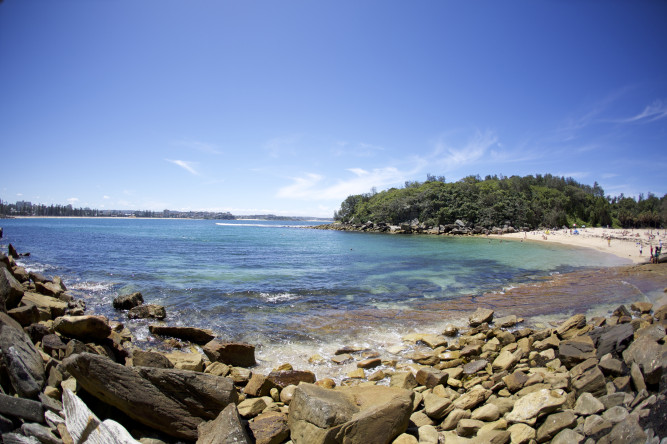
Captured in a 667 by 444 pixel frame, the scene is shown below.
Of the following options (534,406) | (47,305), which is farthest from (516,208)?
(47,305)

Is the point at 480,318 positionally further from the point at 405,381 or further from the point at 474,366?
the point at 405,381

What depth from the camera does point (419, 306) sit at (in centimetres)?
1477

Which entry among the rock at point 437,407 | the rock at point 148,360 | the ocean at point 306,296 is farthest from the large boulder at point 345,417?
the ocean at point 306,296

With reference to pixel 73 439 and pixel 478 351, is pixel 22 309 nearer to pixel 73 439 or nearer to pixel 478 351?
pixel 73 439

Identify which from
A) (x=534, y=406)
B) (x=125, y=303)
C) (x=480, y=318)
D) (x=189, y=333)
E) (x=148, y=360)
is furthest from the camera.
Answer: (x=125, y=303)

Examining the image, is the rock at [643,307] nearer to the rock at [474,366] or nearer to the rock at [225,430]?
the rock at [474,366]

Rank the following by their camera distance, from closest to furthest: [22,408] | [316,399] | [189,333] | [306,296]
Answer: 1. [22,408]
2. [316,399]
3. [189,333]
4. [306,296]

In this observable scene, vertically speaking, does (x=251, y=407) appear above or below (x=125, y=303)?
above

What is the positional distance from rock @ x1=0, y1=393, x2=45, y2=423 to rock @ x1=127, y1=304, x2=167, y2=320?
28.3 ft

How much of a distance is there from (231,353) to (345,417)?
4.91m

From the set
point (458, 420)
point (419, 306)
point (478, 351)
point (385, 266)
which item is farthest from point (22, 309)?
point (385, 266)

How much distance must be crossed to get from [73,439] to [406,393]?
482 cm

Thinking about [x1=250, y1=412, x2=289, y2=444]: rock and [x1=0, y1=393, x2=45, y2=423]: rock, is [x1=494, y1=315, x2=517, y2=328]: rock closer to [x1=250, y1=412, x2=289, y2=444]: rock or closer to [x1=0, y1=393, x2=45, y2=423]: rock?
[x1=250, y1=412, x2=289, y2=444]: rock

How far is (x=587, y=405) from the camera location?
491 cm
